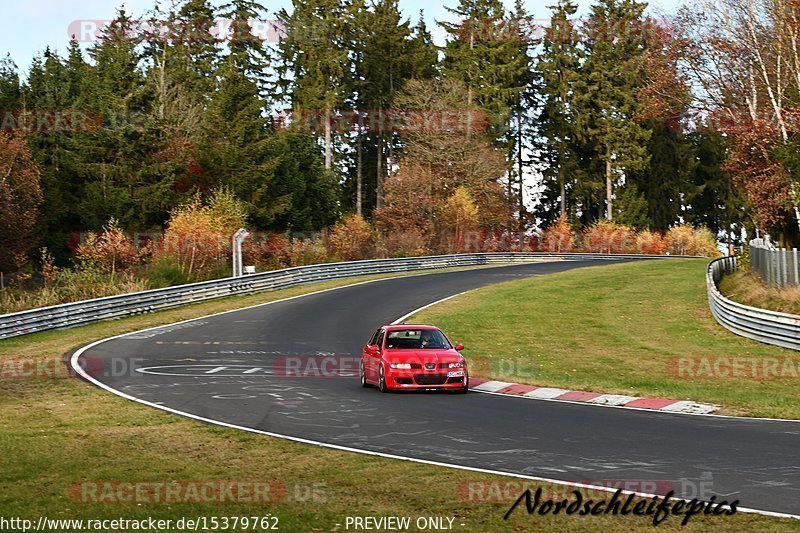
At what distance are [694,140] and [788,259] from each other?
80.9 m

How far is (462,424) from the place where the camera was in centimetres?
1515

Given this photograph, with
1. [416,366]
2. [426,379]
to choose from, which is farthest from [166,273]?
[426,379]

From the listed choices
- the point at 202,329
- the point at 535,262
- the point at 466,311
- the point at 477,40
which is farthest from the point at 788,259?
the point at 477,40

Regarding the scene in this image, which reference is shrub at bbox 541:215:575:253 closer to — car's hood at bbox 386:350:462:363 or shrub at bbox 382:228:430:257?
shrub at bbox 382:228:430:257

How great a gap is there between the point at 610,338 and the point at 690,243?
168 ft

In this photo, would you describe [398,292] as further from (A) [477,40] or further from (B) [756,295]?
(A) [477,40]

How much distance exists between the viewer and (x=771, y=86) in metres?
44.8

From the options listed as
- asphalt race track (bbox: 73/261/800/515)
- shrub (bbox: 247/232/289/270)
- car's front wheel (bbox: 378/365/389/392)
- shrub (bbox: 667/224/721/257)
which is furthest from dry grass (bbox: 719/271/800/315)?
shrub (bbox: 667/224/721/257)

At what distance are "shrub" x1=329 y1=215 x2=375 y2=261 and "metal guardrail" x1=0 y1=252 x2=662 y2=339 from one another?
16.8 feet

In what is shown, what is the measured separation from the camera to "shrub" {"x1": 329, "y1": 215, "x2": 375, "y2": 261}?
63188 millimetres

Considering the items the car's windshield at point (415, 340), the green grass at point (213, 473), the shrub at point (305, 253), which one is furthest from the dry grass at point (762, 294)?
the shrub at point (305, 253)

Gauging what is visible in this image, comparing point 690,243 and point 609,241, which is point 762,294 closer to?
point 690,243

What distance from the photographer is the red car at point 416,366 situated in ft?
64.1

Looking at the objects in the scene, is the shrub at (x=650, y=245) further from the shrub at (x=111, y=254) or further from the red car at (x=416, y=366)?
the red car at (x=416, y=366)
